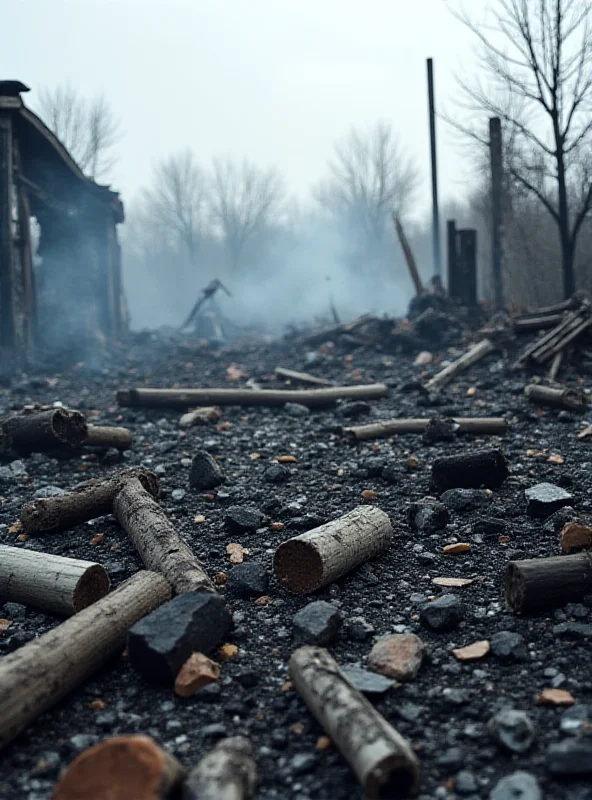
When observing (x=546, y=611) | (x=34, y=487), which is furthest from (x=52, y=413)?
(x=546, y=611)

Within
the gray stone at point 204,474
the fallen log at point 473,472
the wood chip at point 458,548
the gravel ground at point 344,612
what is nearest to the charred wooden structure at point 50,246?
the gravel ground at point 344,612

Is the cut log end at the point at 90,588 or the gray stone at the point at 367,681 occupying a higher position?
the cut log end at the point at 90,588

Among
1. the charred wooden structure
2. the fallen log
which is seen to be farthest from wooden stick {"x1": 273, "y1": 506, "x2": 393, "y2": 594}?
the charred wooden structure

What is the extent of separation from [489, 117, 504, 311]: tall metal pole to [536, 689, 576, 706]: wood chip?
441 inches

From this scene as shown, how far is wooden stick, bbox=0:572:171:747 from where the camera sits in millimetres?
2240

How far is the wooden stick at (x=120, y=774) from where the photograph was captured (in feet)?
5.74

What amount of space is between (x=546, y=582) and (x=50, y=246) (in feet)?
46.8

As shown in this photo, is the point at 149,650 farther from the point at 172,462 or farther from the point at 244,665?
the point at 172,462

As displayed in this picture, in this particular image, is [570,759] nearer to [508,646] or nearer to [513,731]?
[513,731]

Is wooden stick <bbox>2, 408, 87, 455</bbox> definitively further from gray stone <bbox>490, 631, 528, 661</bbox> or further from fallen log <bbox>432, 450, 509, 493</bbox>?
gray stone <bbox>490, 631, 528, 661</bbox>

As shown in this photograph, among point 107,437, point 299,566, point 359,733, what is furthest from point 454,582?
point 107,437

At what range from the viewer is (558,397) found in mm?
6594

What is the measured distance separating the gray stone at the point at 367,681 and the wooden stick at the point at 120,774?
836 millimetres

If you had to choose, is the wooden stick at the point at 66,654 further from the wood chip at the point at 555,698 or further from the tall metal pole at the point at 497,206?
the tall metal pole at the point at 497,206
